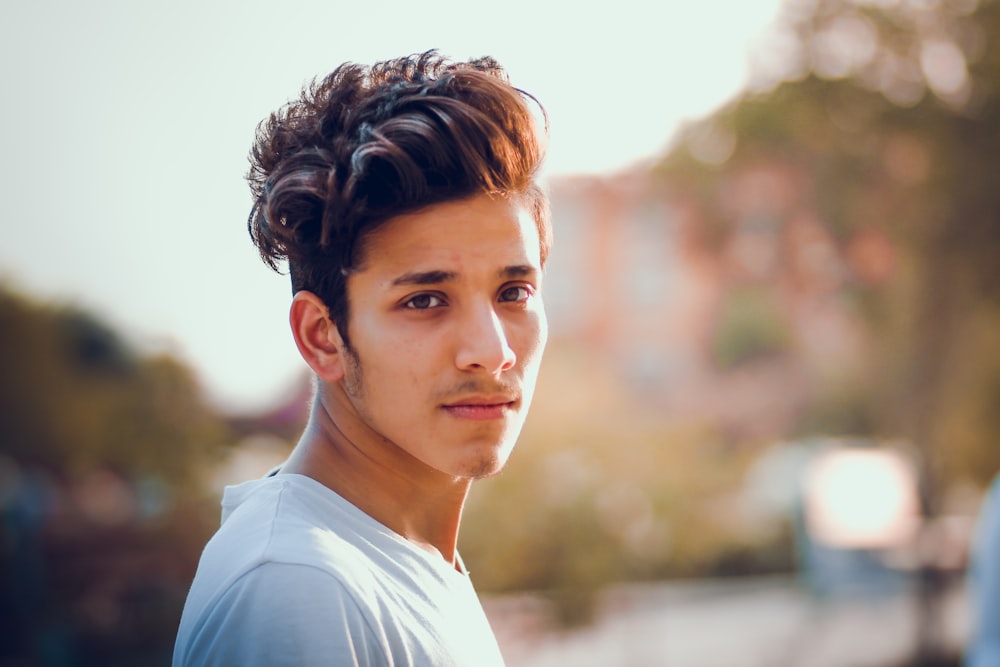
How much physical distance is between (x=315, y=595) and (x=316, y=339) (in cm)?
44

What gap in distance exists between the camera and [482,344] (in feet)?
4.52

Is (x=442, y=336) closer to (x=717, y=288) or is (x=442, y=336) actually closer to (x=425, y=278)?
(x=425, y=278)

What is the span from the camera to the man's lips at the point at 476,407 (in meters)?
1.41

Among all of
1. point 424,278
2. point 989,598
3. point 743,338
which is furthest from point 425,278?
point 743,338

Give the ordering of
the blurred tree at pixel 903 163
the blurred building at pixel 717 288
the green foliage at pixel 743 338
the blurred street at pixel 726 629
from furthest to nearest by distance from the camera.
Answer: the green foliage at pixel 743 338 < the blurred building at pixel 717 288 < the blurred tree at pixel 903 163 < the blurred street at pixel 726 629

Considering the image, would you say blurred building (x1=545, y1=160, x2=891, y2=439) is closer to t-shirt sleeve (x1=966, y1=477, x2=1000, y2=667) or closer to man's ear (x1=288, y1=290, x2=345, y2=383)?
man's ear (x1=288, y1=290, x2=345, y2=383)

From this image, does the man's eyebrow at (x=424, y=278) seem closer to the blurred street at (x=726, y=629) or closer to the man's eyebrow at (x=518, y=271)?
the man's eyebrow at (x=518, y=271)

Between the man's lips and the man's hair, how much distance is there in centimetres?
20

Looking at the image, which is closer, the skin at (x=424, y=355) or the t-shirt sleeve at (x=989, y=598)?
the skin at (x=424, y=355)

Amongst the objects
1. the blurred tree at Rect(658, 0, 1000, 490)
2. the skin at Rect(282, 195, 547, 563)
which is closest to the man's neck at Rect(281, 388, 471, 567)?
the skin at Rect(282, 195, 547, 563)

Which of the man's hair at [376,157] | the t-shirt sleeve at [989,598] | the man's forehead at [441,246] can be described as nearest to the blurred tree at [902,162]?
the t-shirt sleeve at [989,598]

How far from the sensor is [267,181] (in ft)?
4.91

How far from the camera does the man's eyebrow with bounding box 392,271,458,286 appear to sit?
4.50 ft

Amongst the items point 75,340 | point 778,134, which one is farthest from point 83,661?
point 778,134
